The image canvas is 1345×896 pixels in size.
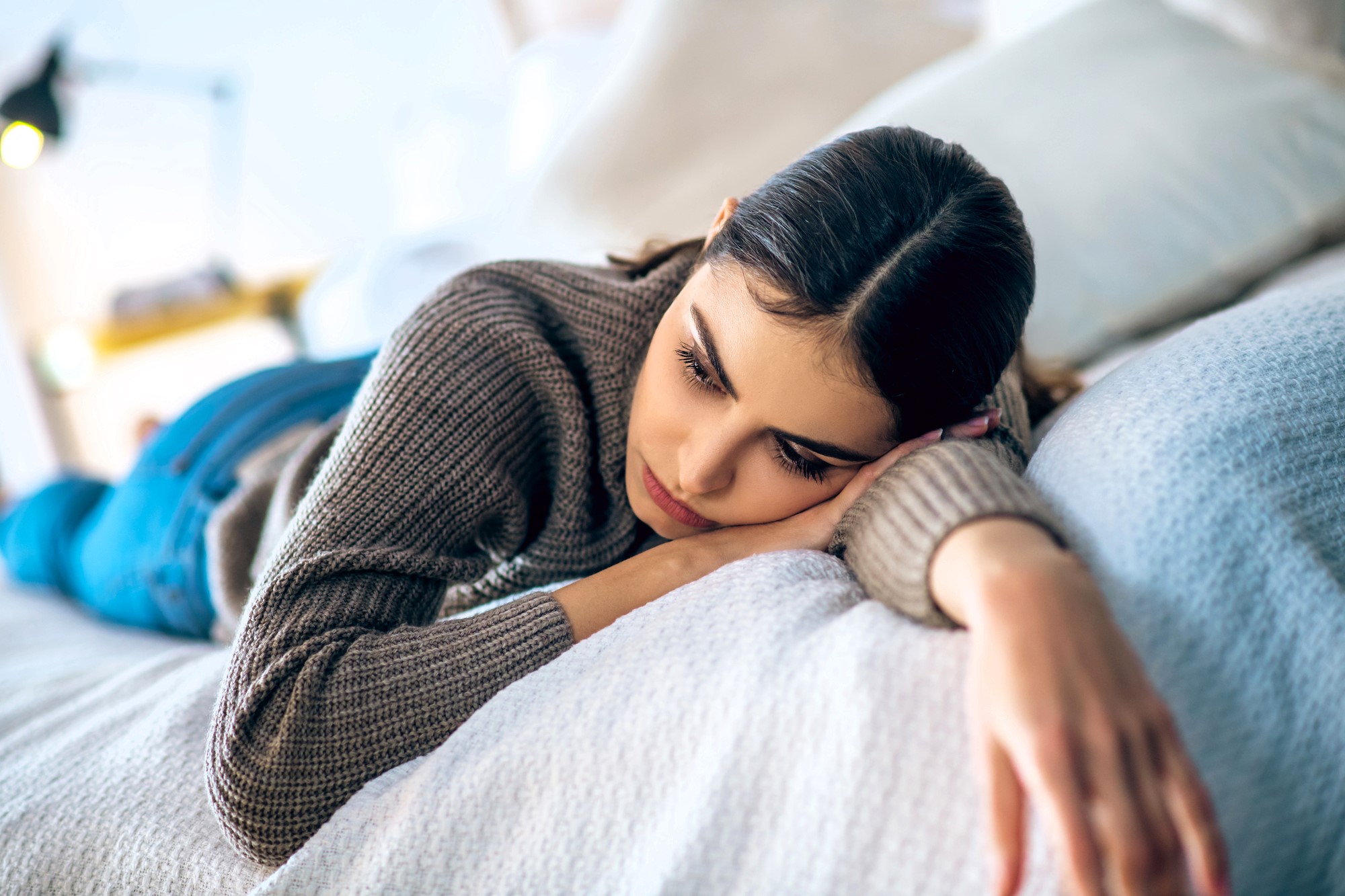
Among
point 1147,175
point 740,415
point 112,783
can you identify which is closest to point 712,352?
point 740,415

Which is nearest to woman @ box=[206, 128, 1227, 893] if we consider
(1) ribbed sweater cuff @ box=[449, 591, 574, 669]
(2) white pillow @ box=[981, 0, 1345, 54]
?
(1) ribbed sweater cuff @ box=[449, 591, 574, 669]

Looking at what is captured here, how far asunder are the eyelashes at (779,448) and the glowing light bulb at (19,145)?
5.58 feet

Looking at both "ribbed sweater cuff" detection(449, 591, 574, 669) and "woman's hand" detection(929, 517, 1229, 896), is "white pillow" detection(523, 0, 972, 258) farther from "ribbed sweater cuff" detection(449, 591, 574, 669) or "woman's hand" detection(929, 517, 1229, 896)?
"woman's hand" detection(929, 517, 1229, 896)

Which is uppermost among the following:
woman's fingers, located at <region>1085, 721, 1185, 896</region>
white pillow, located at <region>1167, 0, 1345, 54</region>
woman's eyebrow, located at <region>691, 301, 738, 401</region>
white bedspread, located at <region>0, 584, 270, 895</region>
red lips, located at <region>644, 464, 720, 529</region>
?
white pillow, located at <region>1167, 0, 1345, 54</region>

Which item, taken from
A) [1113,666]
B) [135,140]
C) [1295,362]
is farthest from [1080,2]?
[135,140]

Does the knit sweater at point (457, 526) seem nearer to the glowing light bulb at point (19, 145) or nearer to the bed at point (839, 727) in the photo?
the bed at point (839, 727)

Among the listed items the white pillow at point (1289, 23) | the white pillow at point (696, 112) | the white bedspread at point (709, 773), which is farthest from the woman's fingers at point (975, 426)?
the white pillow at point (1289, 23)

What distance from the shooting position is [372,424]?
2.18 feet

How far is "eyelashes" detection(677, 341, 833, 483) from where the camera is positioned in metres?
0.63

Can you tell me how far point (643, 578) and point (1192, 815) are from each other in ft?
1.25

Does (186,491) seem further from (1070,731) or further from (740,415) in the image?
(1070,731)

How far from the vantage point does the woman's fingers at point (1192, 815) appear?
33 centimetres

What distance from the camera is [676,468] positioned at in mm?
673

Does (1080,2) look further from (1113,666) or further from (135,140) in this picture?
(135,140)
